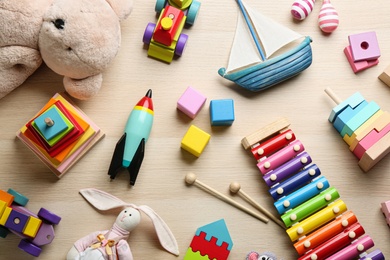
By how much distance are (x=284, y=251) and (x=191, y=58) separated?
47cm

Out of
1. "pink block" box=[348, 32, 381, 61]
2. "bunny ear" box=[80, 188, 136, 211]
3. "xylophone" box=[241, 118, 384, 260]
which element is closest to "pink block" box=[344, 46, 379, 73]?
"pink block" box=[348, 32, 381, 61]

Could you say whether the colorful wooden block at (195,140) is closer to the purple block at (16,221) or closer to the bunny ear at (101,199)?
the bunny ear at (101,199)

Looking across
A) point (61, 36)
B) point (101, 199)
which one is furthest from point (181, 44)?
point (101, 199)

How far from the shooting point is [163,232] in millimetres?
1114

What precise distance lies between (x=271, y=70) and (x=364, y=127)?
23 cm

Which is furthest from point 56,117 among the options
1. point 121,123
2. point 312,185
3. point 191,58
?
point 312,185

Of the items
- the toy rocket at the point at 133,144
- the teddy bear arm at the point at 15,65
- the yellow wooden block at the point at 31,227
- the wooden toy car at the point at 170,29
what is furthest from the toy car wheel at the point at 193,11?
the yellow wooden block at the point at 31,227

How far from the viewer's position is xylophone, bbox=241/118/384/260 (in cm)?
108

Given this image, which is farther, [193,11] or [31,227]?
[193,11]

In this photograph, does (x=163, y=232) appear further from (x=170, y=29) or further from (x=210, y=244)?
(x=170, y=29)

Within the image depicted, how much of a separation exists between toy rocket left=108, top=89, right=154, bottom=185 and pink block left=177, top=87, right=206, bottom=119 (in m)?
0.07

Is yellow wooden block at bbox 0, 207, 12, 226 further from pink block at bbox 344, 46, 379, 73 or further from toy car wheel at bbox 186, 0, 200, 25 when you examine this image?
pink block at bbox 344, 46, 379, 73

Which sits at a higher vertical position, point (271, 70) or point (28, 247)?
point (271, 70)

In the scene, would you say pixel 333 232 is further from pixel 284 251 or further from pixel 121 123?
pixel 121 123
